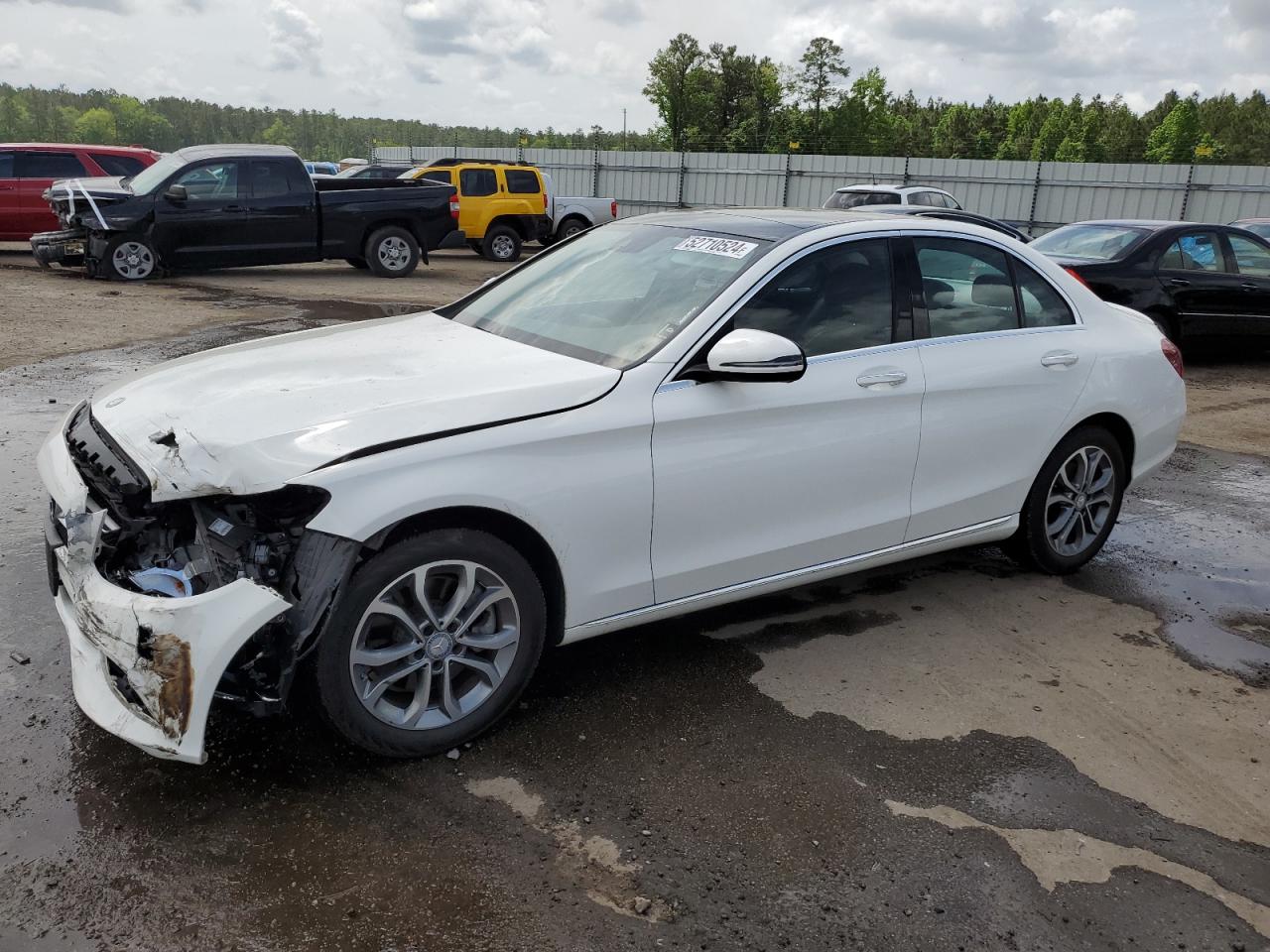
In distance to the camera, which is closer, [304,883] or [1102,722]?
[304,883]

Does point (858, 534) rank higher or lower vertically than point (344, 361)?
lower

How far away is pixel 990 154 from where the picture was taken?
85.2m

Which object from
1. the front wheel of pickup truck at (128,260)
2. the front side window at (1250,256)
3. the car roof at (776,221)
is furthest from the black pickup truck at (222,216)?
the car roof at (776,221)

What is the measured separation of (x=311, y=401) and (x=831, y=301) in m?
2.02

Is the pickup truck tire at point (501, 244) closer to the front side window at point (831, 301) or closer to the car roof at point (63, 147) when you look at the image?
the car roof at point (63, 147)

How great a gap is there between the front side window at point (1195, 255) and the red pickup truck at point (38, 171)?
15.4m

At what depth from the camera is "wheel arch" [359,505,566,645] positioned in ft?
9.77

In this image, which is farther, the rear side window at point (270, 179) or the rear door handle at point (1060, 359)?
the rear side window at point (270, 179)

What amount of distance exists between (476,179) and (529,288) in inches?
651

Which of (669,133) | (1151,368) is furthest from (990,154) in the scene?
(1151,368)

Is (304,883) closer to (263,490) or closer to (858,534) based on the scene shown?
(263,490)

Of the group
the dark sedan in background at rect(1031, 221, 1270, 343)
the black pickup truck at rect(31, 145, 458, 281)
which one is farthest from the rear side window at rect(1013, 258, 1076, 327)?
the black pickup truck at rect(31, 145, 458, 281)

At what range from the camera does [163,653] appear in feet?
8.77

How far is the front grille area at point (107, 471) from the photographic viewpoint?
294 cm
